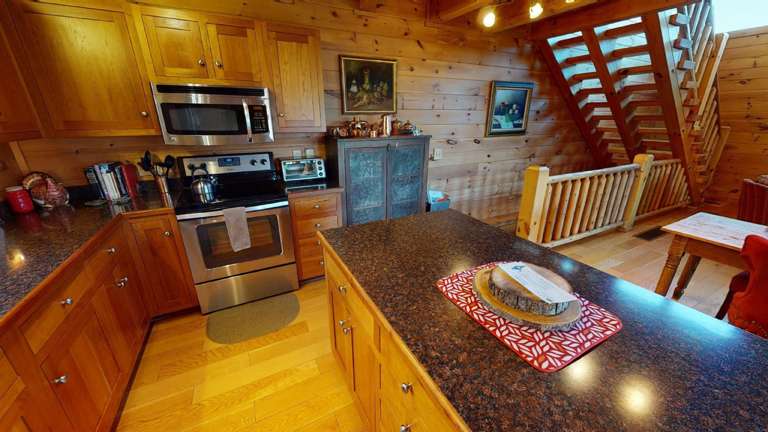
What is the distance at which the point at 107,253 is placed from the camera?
4.92 ft

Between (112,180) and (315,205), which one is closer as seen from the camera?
(112,180)

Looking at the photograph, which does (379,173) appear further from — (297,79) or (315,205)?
(297,79)

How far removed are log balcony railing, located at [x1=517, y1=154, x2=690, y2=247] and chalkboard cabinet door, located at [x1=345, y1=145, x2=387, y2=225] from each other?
4.22 feet

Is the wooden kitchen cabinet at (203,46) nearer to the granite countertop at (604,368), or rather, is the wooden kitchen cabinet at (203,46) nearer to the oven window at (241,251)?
the oven window at (241,251)

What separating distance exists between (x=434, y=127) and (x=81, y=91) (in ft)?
8.91

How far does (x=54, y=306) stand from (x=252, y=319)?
114 cm

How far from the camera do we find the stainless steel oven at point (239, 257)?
1.90 meters

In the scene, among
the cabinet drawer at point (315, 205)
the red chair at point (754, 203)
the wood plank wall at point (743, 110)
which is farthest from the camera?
the wood plank wall at point (743, 110)

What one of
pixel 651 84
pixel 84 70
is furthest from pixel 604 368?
pixel 651 84

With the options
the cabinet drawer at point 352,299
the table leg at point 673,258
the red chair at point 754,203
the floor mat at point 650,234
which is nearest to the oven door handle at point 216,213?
the cabinet drawer at point 352,299

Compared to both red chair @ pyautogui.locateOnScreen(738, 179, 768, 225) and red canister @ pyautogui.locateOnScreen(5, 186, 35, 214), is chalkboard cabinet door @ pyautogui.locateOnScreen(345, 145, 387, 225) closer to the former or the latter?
red canister @ pyautogui.locateOnScreen(5, 186, 35, 214)

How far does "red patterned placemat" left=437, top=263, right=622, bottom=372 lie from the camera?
66cm

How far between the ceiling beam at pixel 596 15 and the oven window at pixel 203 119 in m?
3.16

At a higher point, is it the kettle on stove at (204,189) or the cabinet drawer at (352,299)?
the kettle on stove at (204,189)
